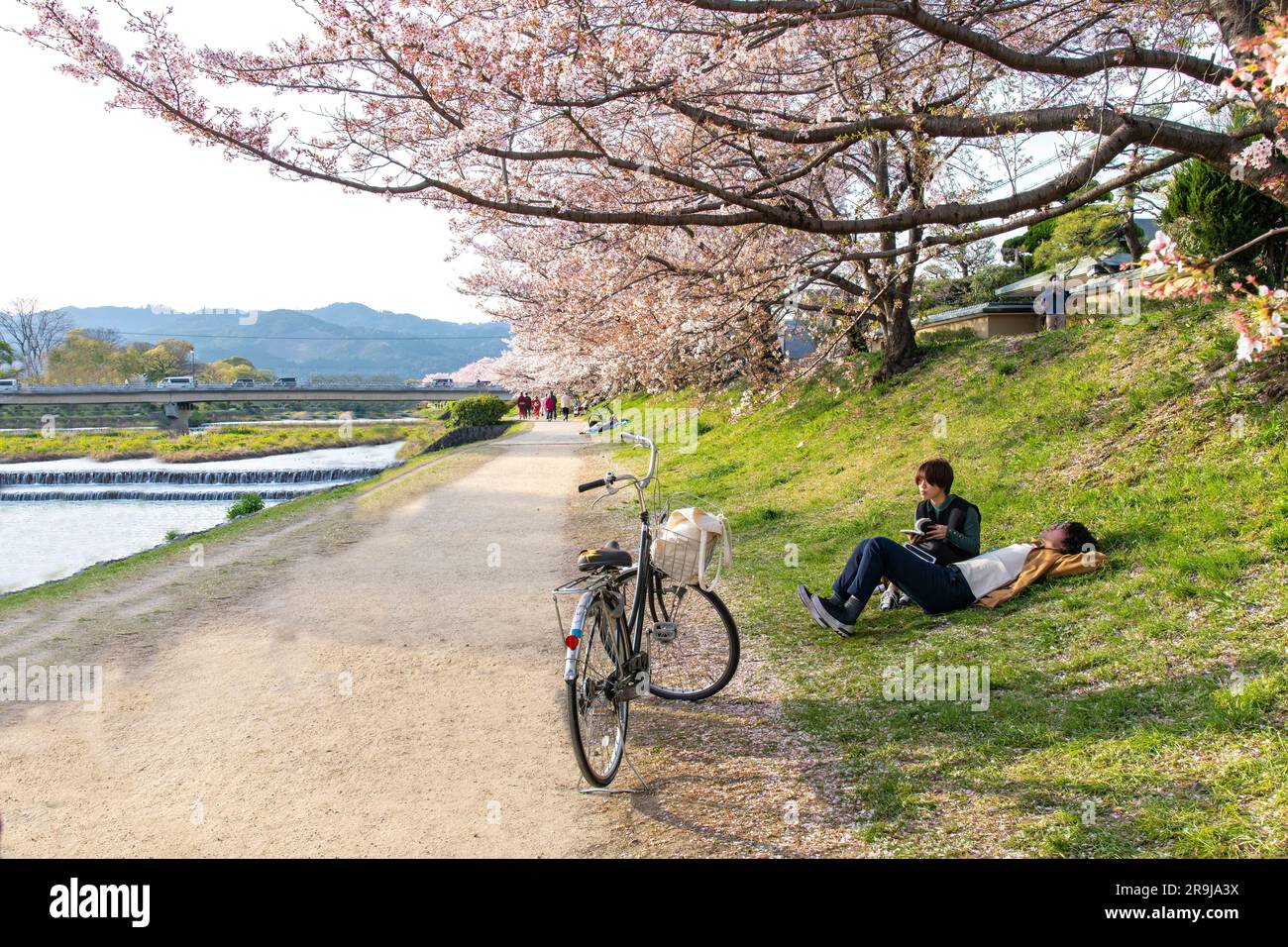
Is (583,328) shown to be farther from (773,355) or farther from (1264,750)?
(1264,750)

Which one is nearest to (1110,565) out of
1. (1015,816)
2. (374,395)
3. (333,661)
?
(1015,816)

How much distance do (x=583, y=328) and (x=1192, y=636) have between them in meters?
11.1

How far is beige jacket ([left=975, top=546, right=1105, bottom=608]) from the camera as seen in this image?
6133mm

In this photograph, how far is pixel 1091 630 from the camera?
210 inches

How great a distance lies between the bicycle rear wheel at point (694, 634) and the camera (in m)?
5.20

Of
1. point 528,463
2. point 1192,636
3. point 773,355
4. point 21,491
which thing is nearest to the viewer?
point 1192,636

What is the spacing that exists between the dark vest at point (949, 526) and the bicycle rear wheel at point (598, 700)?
2.80 metres

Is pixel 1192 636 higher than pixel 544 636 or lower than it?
higher

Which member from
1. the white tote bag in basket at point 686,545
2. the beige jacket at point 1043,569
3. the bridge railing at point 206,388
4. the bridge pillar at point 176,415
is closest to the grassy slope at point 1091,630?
the beige jacket at point 1043,569

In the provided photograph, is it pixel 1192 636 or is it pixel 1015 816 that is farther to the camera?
pixel 1192 636

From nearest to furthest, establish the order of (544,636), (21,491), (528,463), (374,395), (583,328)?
(544,636) < (583,328) < (528,463) < (21,491) < (374,395)

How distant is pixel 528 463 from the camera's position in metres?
22.1

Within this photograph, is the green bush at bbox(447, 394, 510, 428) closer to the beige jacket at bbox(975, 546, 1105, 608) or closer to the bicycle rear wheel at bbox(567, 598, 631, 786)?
the beige jacket at bbox(975, 546, 1105, 608)

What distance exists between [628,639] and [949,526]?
9.34 ft
